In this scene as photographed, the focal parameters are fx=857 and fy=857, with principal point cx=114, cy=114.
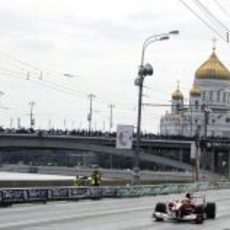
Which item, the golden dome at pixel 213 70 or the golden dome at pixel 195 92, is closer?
the golden dome at pixel 195 92

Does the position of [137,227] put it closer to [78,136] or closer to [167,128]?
[78,136]

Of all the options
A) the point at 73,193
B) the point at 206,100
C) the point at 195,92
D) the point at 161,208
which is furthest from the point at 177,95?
the point at 161,208

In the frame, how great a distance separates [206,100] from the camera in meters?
176

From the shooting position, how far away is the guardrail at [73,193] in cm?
3881

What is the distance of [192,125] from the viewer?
158m

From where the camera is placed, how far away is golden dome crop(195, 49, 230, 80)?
187875 mm

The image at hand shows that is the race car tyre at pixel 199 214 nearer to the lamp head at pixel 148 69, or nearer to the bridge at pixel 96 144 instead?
the lamp head at pixel 148 69

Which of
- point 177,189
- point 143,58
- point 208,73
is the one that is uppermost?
point 208,73

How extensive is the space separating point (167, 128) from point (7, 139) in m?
65.0

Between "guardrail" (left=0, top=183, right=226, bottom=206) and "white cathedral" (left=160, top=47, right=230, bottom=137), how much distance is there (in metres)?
93.5

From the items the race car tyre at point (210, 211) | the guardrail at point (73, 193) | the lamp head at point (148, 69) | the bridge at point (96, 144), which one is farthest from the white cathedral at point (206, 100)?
the race car tyre at point (210, 211)

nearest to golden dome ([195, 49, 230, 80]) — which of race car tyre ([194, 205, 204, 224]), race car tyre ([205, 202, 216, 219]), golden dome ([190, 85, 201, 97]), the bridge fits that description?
golden dome ([190, 85, 201, 97])

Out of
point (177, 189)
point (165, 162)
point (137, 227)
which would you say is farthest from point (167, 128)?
point (137, 227)

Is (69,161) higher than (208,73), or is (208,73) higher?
(208,73)
